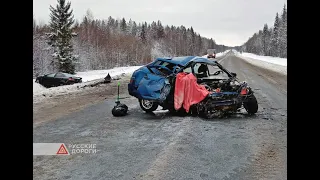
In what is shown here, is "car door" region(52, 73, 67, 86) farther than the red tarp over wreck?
Yes

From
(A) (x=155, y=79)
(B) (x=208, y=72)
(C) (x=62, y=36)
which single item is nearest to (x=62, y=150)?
(A) (x=155, y=79)

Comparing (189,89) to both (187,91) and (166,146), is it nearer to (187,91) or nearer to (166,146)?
(187,91)

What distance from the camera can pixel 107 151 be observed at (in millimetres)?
4746

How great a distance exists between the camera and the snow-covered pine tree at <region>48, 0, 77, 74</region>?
3244 centimetres

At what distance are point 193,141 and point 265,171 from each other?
1552mm

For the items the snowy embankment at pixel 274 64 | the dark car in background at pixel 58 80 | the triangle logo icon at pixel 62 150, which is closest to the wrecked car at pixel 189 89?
the triangle logo icon at pixel 62 150

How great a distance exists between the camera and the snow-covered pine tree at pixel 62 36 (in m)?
32.4

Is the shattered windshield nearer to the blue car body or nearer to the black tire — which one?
the blue car body

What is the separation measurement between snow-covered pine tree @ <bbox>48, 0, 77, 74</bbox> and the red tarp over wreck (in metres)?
27.3

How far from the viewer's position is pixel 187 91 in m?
7.37

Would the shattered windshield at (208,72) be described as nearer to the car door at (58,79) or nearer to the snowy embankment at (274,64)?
the car door at (58,79)

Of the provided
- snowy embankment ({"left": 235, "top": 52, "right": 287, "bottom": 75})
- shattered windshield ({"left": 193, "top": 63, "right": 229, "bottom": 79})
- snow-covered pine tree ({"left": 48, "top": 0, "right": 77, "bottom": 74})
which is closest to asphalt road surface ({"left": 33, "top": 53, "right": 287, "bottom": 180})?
shattered windshield ({"left": 193, "top": 63, "right": 229, "bottom": 79})
